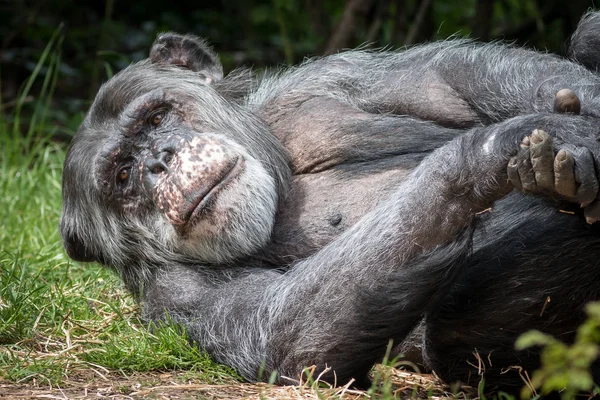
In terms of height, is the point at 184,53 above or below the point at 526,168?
above

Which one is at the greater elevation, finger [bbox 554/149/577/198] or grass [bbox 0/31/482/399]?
finger [bbox 554/149/577/198]

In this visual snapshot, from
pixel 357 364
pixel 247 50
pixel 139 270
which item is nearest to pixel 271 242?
pixel 139 270

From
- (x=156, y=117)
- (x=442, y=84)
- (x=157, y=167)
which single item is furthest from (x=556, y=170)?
(x=156, y=117)

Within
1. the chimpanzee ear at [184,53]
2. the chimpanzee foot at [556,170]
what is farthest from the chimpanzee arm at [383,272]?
the chimpanzee ear at [184,53]

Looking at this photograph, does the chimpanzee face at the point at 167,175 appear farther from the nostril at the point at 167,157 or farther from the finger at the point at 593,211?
the finger at the point at 593,211

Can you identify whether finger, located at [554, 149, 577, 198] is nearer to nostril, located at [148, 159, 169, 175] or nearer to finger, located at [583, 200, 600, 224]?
finger, located at [583, 200, 600, 224]

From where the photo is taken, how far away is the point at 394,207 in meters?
4.27

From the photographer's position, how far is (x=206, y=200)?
16.8ft

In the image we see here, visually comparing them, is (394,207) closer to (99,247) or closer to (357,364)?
(357,364)

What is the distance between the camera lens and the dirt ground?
422 cm

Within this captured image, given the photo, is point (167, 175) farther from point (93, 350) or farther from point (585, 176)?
point (585, 176)

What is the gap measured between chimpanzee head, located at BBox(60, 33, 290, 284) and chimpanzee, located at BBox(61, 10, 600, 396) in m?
0.01

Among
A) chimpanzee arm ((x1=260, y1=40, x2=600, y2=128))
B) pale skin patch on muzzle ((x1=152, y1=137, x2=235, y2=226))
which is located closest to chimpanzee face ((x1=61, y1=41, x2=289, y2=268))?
pale skin patch on muzzle ((x1=152, y1=137, x2=235, y2=226))

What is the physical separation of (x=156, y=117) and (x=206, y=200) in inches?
34.1
